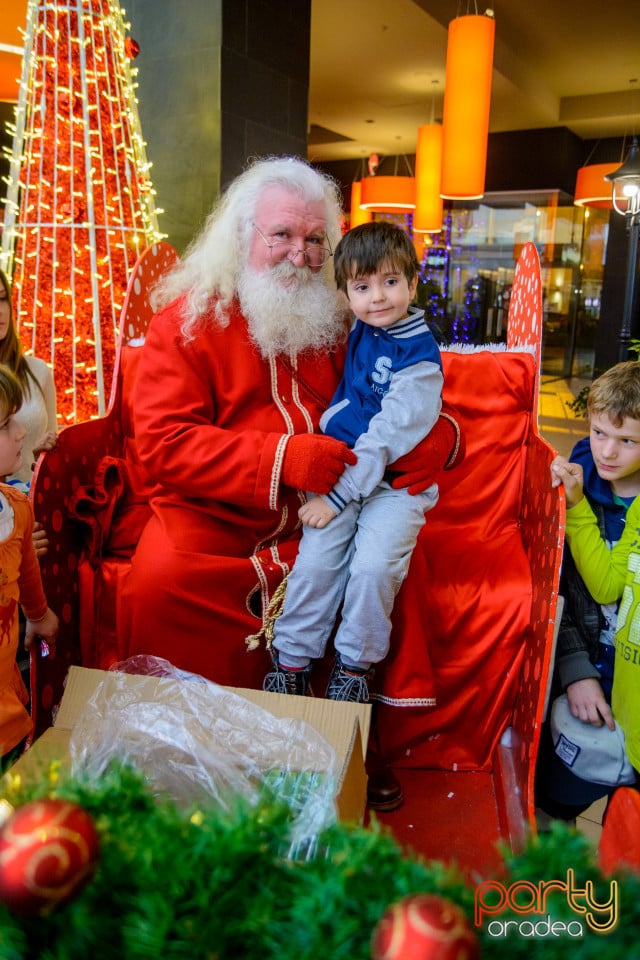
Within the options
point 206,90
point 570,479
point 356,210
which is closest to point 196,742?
point 570,479

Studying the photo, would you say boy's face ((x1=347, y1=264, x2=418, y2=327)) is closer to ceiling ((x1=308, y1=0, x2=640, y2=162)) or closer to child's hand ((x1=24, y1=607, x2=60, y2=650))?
child's hand ((x1=24, y1=607, x2=60, y2=650))

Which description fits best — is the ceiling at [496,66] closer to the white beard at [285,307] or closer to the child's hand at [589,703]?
the white beard at [285,307]

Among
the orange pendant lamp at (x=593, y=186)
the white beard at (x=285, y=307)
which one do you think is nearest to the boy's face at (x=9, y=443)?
the white beard at (x=285, y=307)

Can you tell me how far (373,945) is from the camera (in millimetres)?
570

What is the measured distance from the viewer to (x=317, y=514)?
192 cm

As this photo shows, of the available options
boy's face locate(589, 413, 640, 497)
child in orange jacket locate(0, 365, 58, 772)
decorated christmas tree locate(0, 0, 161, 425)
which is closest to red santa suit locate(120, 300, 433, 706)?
child in orange jacket locate(0, 365, 58, 772)

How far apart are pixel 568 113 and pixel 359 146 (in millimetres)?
3707

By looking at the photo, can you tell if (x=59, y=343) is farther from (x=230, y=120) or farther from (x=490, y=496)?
(x=490, y=496)

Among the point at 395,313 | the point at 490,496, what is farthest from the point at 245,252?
the point at 490,496

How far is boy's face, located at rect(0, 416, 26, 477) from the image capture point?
1.66m

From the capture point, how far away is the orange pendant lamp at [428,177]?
25.2 ft

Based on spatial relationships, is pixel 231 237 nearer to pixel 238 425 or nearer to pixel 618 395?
pixel 238 425

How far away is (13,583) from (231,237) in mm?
1191

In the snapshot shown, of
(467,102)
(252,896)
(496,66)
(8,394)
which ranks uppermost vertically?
(496,66)
